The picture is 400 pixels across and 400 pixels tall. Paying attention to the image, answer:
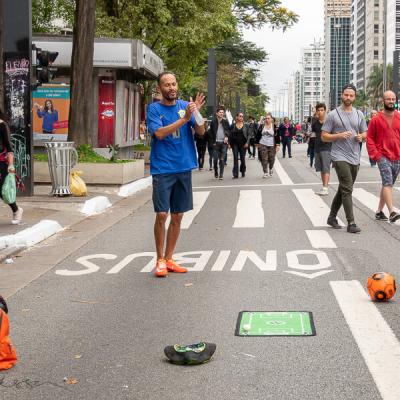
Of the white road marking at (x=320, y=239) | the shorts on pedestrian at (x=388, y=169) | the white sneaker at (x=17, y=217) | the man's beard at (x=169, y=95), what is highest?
the man's beard at (x=169, y=95)

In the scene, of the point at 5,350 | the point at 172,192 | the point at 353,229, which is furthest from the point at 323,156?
the point at 5,350

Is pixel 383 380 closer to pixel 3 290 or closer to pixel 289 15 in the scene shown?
pixel 3 290

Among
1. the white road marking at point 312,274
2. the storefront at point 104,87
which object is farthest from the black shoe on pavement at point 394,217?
the storefront at point 104,87

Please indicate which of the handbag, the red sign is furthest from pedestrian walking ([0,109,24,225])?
the red sign

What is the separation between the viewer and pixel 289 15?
1687 inches

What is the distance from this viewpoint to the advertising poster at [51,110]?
25125 mm

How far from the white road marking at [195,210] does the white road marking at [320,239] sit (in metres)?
2.00

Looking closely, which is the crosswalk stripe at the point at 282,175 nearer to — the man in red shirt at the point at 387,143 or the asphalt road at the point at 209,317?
the man in red shirt at the point at 387,143

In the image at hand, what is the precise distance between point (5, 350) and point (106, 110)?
21361 mm

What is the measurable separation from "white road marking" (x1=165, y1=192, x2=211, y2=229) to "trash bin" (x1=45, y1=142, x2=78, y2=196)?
8.41 ft

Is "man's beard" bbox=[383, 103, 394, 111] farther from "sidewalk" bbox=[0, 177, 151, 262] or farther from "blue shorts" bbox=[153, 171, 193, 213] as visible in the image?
"sidewalk" bbox=[0, 177, 151, 262]

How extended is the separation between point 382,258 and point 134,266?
266 cm

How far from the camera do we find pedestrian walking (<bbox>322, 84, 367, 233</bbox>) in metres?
11.6

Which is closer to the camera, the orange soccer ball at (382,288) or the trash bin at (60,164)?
the orange soccer ball at (382,288)
